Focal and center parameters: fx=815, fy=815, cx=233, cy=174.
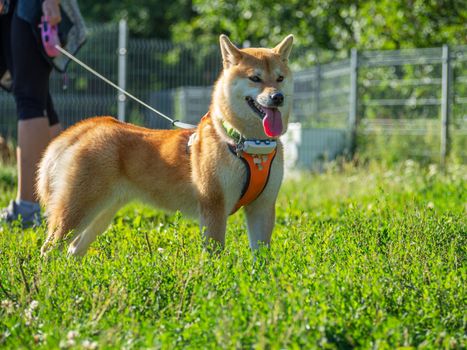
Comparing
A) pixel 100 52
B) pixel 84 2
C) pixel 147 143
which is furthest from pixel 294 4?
pixel 147 143

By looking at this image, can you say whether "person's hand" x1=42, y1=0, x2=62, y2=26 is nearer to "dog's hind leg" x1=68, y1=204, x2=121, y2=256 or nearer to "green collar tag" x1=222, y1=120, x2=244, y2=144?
"dog's hind leg" x1=68, y1=204, x2=121, y2=256

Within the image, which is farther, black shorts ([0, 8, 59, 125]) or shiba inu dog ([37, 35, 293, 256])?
black shorts ([0, 8, 59, 125])

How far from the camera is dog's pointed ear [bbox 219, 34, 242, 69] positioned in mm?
4613

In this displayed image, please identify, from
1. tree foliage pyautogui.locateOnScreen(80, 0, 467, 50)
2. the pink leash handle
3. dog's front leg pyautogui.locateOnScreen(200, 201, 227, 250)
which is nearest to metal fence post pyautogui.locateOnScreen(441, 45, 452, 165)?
tree foliage pyautogui.locateOnScreen(80, 0, 467, 50)

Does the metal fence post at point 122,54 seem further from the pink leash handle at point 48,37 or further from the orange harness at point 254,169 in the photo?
the orange harness at point 254,169

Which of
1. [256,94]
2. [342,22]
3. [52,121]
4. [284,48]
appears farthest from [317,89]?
[256,94]

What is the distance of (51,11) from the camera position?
5797mm

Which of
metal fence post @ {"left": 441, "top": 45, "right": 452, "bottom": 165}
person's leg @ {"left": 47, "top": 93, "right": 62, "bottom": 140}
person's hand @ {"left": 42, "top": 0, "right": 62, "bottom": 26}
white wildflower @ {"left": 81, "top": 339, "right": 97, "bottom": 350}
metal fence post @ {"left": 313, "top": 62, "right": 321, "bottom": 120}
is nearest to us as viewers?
white wildflower @ {"left": 81, "top": 339, "right": 97, "bottom": 350}

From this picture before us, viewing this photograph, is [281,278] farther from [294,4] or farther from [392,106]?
[294,4]

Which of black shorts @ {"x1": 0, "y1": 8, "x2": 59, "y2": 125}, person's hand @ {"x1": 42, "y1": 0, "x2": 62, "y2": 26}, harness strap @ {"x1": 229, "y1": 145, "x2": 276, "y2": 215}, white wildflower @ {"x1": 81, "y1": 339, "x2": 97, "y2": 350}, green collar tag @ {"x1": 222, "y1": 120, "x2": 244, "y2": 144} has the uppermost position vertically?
person's hand @ {"x1": 42, "y1": 0, "x2": 62, "y2": 26}

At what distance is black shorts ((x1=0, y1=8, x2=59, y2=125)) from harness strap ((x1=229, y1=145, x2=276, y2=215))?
2.04m

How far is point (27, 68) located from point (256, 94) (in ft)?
6.96

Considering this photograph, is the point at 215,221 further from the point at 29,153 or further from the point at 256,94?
the point at 29,153

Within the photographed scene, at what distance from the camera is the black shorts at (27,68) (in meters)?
5.82
